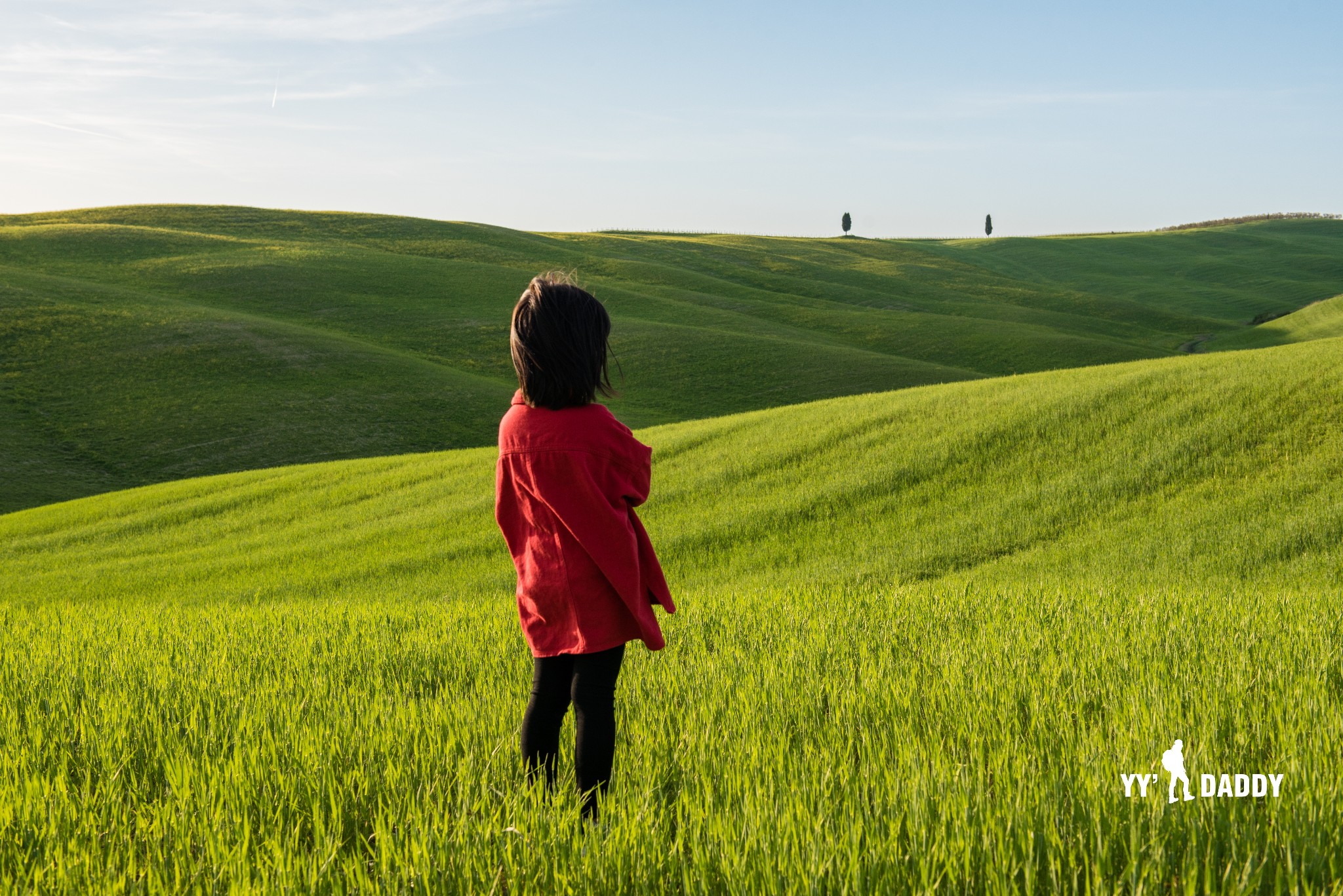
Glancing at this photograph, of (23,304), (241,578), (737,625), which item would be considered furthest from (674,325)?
(737,625)

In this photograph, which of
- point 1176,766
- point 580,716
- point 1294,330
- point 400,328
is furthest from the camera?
point 1294,330

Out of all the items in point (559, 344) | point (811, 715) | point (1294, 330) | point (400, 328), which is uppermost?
point (1294, 330)

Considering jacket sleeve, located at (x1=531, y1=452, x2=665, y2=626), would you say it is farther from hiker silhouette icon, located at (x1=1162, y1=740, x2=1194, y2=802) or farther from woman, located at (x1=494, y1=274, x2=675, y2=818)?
hiker silhouette icon, located at (x1=1162, y1=740, x2=1194, y2=802)

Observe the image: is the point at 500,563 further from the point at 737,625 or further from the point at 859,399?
the point at 859,399

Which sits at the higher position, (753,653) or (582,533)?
(582,533)

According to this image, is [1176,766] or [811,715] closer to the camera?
[1176,766]

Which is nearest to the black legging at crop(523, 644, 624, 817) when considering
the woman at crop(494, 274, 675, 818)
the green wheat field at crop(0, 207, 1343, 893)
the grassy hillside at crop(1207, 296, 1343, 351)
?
the woman at crop(494, 274, 675, 818)

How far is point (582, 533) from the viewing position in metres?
3.39

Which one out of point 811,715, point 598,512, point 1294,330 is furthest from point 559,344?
point 1294,330

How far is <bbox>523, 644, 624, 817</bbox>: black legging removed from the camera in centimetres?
330

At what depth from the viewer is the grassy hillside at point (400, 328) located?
36.7m

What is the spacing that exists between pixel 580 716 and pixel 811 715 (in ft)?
4.16

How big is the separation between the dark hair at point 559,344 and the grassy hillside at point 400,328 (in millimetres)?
32671

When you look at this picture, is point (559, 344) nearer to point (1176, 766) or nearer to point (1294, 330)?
point (1176, 766)
